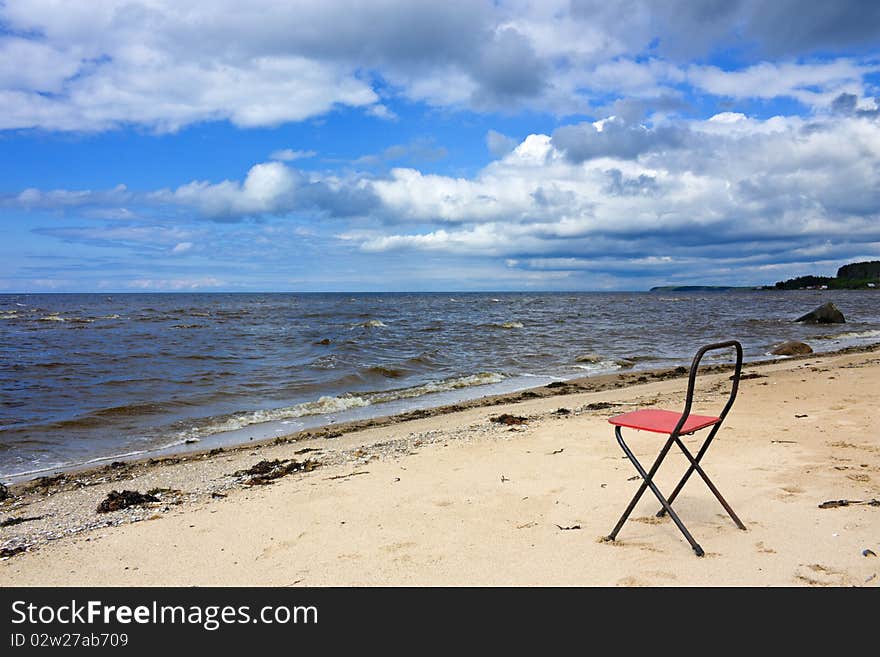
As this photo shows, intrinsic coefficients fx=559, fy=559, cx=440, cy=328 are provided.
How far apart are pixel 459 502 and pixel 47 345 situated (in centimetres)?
2487

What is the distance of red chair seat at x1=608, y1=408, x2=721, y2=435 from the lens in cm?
352

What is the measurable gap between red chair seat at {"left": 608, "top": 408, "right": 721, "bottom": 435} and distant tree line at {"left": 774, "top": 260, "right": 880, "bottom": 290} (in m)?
151

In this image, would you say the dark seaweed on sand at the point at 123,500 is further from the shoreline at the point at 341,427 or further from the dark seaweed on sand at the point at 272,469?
the shoreline at the point at 341,427

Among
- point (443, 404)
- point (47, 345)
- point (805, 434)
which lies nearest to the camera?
point (805, 434)

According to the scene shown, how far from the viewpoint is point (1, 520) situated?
5.71m

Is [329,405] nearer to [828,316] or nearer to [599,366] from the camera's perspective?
[599,366]

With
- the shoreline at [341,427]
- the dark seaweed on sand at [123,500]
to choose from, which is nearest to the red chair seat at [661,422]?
the dark seaweed on sand at [123,500]

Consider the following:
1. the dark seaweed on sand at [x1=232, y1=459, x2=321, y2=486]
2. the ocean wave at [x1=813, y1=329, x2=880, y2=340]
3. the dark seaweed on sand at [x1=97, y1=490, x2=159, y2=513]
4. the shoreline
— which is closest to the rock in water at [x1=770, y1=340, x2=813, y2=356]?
the shoreline

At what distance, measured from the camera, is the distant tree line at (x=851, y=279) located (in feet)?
424

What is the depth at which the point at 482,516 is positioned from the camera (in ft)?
15.1

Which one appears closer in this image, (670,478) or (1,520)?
(670,478)

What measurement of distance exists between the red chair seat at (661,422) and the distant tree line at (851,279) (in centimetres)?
15058
